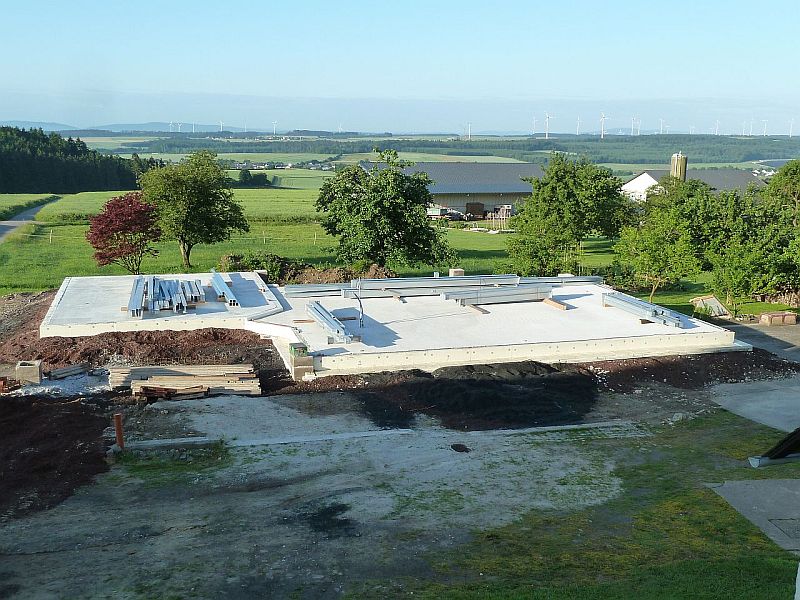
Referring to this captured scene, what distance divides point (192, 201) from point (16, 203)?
142 feet

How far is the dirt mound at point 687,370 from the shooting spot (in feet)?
64.6

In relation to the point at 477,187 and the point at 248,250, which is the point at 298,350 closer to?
the point at 248,250

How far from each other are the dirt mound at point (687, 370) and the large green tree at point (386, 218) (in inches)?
488

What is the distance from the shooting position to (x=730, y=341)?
888 inches

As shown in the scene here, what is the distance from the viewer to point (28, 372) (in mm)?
17984

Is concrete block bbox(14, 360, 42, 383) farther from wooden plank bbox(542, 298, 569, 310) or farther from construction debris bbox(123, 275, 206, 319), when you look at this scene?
wooden plank bbox(542, 298, 569, 310)

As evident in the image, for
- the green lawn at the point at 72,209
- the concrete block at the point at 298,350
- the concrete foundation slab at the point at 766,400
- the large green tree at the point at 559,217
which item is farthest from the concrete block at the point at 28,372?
the green lawn at the point at 72,209

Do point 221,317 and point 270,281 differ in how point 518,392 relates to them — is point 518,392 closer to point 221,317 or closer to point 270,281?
point 221,317

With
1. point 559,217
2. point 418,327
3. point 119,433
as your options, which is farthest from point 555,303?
point 119,433

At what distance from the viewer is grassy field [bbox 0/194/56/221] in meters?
63.9

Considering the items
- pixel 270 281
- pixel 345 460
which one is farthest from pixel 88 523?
pixel 270 281

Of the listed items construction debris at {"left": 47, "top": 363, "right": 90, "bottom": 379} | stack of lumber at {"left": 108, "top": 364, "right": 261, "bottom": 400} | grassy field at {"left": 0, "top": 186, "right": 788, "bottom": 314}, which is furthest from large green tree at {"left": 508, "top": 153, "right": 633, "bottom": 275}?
construction debris at {"left": 47, "top": 363, "right": 90, "bottom": 379}

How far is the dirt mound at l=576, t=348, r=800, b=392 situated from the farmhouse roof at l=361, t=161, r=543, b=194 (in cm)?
5377

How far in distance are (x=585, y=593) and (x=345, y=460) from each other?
5.78 m
